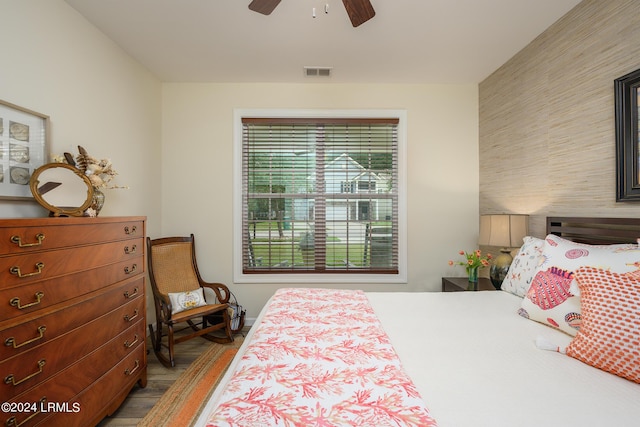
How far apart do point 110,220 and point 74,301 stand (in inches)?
19.6

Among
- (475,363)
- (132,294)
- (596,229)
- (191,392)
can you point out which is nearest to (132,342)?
(132,294)

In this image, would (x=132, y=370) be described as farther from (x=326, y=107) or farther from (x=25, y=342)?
(x=326, y=107)

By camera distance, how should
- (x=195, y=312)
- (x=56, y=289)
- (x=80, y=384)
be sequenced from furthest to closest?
(x=195, y=312) < (x=80, y=384) < (x=56, y=289)

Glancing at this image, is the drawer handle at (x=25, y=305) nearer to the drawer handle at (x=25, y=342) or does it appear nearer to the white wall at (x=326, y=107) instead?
the drawer handle at (x=25, y=342)

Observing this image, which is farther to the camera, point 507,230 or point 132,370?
point 507,230

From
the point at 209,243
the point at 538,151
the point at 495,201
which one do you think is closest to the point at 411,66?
the point at 538,151

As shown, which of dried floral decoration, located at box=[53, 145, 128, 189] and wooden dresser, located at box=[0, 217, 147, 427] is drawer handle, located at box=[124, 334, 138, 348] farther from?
dried floral decoration, located at box=[53, 145, 128, 189]

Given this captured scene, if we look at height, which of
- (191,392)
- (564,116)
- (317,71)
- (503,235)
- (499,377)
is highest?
(317,71)

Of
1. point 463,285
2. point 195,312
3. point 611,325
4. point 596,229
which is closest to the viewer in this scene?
point 611,325

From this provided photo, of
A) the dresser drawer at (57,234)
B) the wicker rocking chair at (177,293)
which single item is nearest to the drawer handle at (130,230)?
the dresser drawer at (57,234)

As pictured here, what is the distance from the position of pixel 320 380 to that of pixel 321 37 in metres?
2.47

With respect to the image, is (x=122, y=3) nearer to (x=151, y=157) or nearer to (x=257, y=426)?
(x=151, y=157)

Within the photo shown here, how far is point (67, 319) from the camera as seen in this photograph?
146 centimetres

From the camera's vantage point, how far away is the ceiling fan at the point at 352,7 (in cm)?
158
